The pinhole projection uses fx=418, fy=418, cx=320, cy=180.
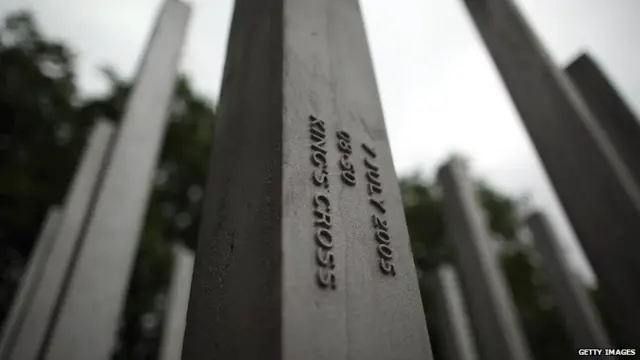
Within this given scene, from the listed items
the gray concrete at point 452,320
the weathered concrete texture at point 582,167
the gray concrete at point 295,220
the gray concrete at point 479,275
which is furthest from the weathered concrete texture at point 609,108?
the gray concrete at point 452,320

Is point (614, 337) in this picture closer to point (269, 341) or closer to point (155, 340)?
point (155, 340)

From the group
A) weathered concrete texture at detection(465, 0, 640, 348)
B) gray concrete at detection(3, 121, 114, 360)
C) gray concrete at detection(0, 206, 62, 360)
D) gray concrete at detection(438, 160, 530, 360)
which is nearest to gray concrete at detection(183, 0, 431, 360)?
weathered concrete texture at detection(465, 0, 640, 348)

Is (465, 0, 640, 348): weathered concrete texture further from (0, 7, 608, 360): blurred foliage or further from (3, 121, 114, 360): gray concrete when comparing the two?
(0, 7, 608, 360): blurred foliage

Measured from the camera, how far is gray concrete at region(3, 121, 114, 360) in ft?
21.3

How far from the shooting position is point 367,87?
3809 millimetres

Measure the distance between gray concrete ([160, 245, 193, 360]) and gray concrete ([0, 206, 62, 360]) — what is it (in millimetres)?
2961

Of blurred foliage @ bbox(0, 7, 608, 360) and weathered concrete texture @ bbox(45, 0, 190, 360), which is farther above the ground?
blurred foliage @ bbox(0, 7, 608, 360)

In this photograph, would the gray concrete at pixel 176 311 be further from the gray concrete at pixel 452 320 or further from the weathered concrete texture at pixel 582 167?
the weathered concrete texture at pixel 582 167

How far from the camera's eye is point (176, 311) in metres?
10.4

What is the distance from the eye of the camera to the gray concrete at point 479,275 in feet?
28.3

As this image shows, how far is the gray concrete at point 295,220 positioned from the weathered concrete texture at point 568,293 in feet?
33.9

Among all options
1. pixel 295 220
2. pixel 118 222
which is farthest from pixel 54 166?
pixel 295 220

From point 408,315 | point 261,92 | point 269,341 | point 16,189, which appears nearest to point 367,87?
point 261,92

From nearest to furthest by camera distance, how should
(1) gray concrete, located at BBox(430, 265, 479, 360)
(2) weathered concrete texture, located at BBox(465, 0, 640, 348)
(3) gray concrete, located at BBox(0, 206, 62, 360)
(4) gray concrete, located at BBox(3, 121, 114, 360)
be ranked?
(2) weathered concrete texture, located at BBox(465, 0, 640, 348)
(4) gray concrete, located at BBox(3, 121, 114, 360)
(3) gray concrete, located at BBox(0, 206, 62, 360)
(1) gray concrete, located at BBox(430, 265, 479, 360)
